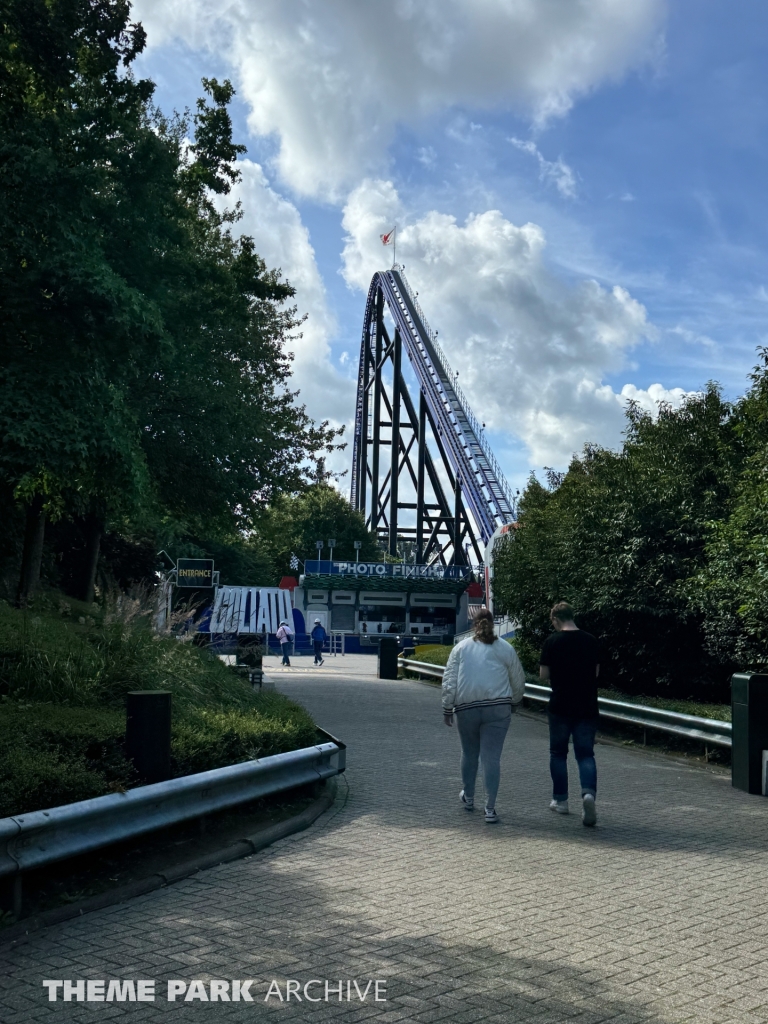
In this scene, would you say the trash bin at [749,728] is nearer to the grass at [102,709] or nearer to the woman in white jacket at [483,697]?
the woman in white jacket at [483,697]

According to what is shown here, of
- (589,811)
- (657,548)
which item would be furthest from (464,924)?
(657,548)

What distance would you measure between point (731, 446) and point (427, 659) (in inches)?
529

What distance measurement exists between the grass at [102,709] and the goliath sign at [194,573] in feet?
113

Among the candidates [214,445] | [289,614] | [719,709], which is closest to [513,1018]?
[719,709]

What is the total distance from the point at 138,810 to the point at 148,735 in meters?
0.78

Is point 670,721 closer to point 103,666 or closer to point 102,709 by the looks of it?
point 103,666

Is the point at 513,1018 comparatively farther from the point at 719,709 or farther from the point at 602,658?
the point at 602,658

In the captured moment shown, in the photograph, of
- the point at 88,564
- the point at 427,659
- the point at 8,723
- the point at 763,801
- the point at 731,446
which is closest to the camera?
the point at 8,723

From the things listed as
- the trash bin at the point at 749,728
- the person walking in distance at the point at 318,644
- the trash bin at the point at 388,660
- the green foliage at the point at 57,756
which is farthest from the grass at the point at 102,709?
the person walking in distance at the point at 318,644

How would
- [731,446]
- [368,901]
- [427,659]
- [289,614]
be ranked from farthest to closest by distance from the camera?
[289,614]
[427,659]
[731,446]
[368,901]

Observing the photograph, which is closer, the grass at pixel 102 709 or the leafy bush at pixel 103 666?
the grass at pixel 102 709

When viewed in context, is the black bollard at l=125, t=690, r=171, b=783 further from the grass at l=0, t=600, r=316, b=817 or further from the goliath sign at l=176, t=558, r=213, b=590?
the goliath sign at l=176, t=558, r=213, b=590

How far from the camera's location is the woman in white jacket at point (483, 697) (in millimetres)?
8148

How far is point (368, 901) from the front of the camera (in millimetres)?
5570
